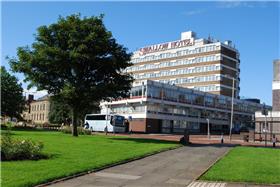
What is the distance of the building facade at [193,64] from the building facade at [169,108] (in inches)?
359

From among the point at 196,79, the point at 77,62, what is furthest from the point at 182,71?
the point at 77,62

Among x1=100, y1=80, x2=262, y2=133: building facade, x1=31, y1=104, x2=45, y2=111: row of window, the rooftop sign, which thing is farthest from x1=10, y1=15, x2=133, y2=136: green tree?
x1=31, y1=104, x2=45, y2=111: row of window

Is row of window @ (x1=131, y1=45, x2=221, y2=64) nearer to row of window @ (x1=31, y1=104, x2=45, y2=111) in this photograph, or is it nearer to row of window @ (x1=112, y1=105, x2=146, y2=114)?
row of window @ (x1=31, y1=104, x2=45, y2=111)

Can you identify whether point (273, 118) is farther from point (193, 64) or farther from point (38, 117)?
point (38, 117)

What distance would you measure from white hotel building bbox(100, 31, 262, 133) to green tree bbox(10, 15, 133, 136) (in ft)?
127

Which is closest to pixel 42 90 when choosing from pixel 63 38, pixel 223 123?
pixel 63 38

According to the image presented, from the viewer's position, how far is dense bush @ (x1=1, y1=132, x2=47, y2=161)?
695 inches

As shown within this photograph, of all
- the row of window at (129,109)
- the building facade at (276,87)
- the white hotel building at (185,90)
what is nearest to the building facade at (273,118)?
the building facade at (276,87)

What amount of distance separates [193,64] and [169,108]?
34.3 meters

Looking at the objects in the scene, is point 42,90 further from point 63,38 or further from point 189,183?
point 189,183

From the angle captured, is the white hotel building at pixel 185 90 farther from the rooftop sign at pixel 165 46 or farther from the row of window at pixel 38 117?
the row of window at pixel 38 117

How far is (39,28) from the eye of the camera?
133 ft

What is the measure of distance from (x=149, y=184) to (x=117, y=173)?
257 centimetres

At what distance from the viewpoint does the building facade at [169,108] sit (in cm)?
7994
